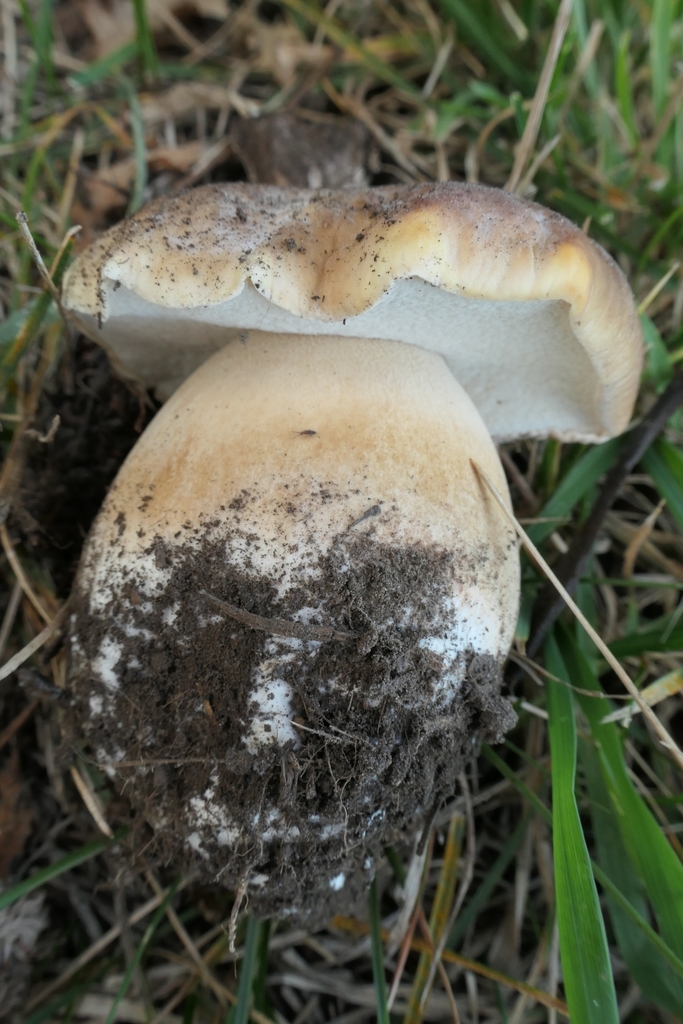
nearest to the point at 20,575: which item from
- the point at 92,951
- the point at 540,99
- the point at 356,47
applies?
the point at 92,951

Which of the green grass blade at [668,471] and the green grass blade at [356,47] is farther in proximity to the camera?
the green grass blade at [356,47]

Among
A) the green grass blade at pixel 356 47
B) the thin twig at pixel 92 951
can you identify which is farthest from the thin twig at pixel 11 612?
the green grass blade at pixel 356 47

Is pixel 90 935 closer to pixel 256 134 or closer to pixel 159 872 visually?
pixel 159 872

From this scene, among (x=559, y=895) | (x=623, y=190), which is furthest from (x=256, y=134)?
(x=559, y=895)

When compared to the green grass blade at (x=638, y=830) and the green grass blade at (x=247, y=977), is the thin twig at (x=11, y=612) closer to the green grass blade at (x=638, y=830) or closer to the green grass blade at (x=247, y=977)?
the green grass blade at (x=247, y=977)

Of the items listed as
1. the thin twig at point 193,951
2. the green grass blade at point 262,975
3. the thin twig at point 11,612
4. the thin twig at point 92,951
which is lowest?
the thin twig at point 92,951

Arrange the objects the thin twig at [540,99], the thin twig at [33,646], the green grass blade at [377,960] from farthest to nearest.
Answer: the thin twig at [540,99]
the thin twig at [33,646]
the green grass blade at [377,960]
